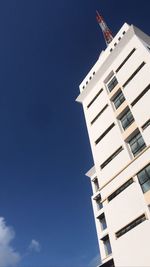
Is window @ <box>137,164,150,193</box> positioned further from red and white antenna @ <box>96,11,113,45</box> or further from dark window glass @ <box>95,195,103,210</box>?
red and white antenna @ <box>96,11,113,45</box>

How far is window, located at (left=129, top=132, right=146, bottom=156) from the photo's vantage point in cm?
2847

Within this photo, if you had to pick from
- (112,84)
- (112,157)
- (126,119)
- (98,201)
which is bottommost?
(112,157)

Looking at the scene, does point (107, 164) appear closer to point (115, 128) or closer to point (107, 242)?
point (115, 128)

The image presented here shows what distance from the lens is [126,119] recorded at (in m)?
32.4

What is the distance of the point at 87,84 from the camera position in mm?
42688

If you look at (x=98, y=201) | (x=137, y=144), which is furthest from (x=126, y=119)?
(x=98, y=201)

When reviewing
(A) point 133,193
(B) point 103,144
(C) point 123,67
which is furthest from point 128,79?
(A) point 133,193

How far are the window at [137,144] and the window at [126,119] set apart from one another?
7.34 ft

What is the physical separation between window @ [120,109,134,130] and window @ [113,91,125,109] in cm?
222

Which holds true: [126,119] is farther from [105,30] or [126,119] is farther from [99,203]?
[105,30]

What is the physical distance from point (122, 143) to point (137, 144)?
2048 mm

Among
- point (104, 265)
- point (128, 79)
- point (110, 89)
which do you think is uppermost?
point (110, 89)

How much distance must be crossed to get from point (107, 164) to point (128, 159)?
357cm

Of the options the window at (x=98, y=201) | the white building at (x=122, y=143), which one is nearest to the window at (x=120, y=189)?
the white building at (x=122, y=143)
